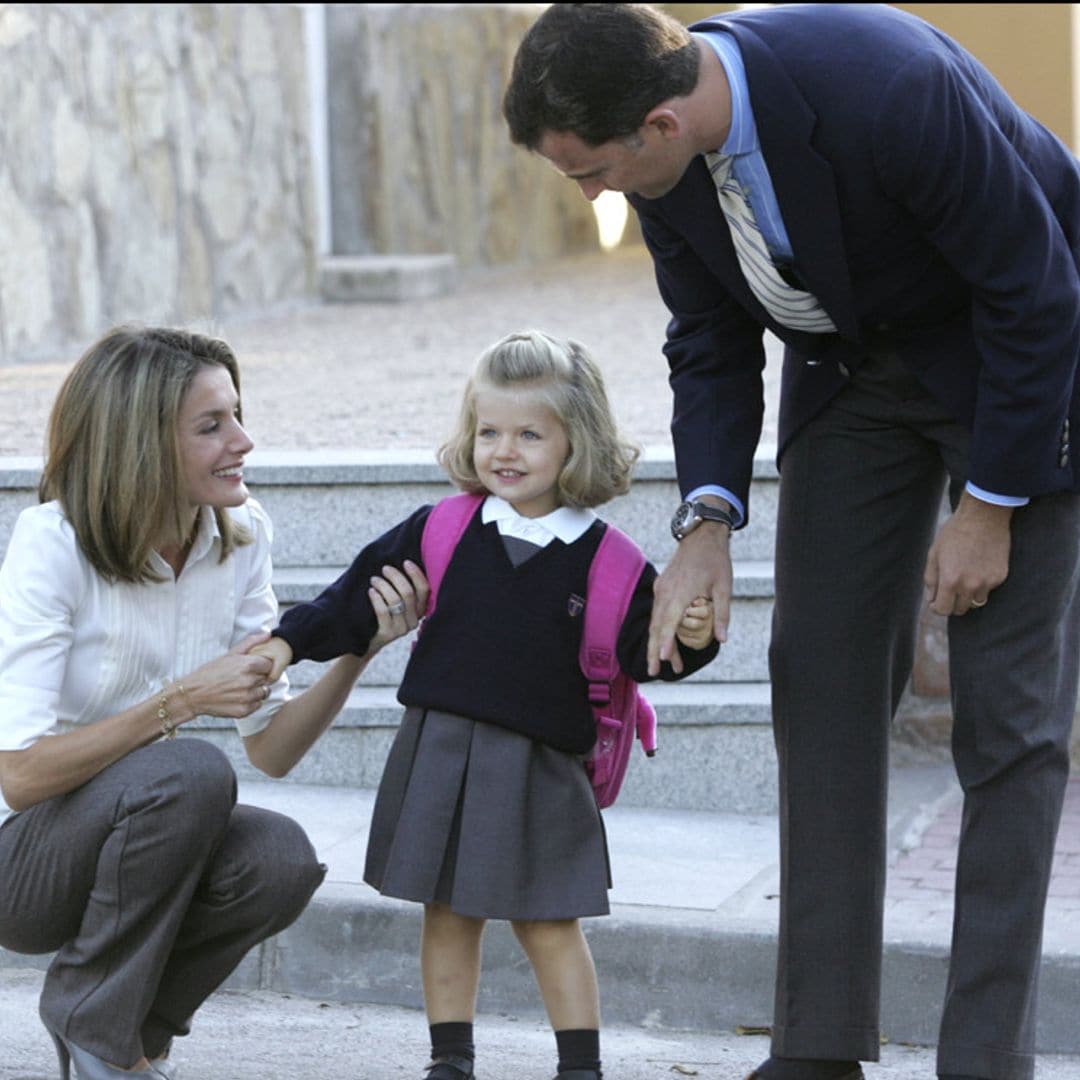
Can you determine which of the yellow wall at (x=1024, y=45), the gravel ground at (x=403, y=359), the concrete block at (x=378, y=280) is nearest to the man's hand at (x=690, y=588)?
the gravel ground at (x=403, y=359)

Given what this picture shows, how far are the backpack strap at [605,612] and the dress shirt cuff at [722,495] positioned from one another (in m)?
0.15

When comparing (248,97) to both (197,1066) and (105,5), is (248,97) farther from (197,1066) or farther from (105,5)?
(197,1066)

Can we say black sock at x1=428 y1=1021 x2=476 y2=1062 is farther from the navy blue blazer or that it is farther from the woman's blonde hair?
the navy blue blazer

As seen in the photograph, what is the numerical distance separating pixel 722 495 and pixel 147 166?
20.0 ft

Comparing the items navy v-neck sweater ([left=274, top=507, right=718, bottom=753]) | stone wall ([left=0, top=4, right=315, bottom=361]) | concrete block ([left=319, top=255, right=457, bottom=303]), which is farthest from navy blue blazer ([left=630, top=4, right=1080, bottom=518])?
concrete block ([left=319, top=255, right=457, bottom=303])

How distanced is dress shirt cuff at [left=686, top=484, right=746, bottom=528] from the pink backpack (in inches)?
6.1

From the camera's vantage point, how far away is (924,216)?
2.70 metres

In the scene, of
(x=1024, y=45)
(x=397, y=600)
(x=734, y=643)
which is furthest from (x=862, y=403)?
(x=1024, y=45)

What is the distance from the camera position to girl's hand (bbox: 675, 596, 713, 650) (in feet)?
9.87

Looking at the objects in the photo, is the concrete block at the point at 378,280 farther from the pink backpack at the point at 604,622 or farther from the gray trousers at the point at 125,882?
the gray trousers at the point at 125,882

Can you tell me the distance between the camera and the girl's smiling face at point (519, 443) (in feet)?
10.4

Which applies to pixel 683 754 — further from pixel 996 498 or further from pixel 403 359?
pixel 403 359

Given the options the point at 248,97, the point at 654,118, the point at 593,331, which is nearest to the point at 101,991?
the point at 654,118

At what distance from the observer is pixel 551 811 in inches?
125
